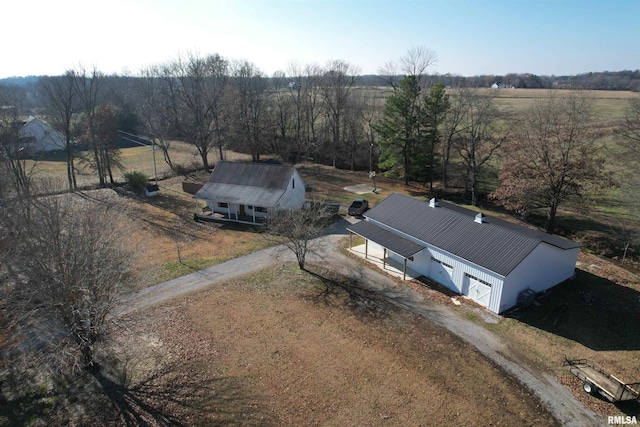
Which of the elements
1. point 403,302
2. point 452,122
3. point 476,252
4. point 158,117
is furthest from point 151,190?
point 452,122

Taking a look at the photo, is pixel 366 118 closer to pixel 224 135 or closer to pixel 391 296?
pixel 224 135

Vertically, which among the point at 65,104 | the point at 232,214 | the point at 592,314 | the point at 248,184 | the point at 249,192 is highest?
the point at 65,104

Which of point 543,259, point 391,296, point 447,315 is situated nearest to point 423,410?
point 447,315

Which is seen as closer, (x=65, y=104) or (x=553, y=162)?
(x=553, y=162)

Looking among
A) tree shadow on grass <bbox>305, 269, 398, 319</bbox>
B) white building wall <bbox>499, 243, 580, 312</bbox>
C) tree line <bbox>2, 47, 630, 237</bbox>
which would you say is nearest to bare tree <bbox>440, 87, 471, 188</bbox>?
tree line <bbox>2, 47, 630, 237</bbox>

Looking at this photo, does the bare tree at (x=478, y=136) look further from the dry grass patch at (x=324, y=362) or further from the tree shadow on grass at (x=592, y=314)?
the dry grass patch at (x=324, y=362)

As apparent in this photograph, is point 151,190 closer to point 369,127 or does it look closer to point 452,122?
point 369,127

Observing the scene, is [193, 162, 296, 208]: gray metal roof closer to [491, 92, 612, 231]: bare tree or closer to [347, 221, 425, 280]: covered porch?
[347, 221, 425, 280]: covered porch
